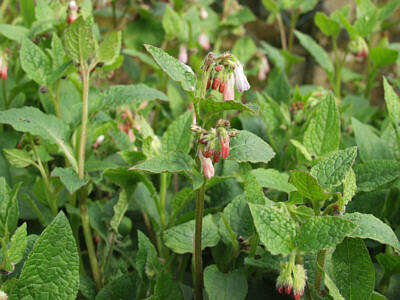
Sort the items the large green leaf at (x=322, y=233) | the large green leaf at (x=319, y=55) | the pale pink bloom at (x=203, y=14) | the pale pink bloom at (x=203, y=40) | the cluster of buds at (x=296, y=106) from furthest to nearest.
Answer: the pale pink bloom at (x=203, y=14), the pale pink bloom at (x=203, y=40), the large green leaf at (x=319, y=55), the cluster of buds at (x=296, y=106), the large green leaf at (x=322, y=233)

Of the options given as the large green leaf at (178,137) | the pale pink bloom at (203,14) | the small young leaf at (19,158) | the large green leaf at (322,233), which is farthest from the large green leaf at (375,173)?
the pale pink bloom at (203,14)

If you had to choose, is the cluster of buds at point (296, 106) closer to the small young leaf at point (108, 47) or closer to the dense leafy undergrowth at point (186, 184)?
the dense leafy undergrowth at point (186, 184)

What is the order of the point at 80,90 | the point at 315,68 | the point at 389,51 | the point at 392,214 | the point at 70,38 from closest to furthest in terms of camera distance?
the point at 70,38
the point at 392,214
the point at 80,90
the point at 389,51
the point at 315,68

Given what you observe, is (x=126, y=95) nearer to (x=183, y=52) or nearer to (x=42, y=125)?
(x=42, y=125)

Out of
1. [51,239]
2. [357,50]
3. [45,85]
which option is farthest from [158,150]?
[357,50]

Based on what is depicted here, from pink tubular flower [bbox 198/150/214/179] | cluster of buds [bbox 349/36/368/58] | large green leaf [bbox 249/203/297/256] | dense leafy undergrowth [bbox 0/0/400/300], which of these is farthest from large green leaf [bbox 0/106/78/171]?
cluster of buds [bbox 349/36/368/58]

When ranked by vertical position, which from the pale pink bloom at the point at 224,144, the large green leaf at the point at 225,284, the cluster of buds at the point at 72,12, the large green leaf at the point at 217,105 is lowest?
the large green leaf at the point at 225,284

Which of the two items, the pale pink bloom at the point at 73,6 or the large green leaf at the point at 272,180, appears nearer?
the large green leaf at the point at 272,180

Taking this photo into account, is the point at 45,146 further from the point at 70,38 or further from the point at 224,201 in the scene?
the point at 224,201

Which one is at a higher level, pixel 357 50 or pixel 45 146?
pixel 357 50
